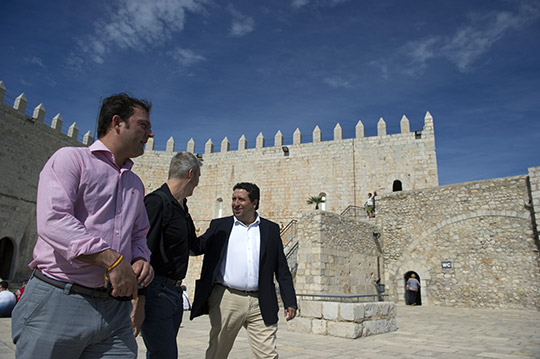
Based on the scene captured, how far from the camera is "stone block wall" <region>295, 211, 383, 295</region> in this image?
12.3 metres

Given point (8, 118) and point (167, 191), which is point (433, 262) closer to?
point (167, 191)

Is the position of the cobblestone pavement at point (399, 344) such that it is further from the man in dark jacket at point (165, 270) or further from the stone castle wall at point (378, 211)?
the stone castle wall at point (378, 211)

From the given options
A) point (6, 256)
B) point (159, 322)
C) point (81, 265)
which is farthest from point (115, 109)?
point (6, 256)

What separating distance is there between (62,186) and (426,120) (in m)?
21.2

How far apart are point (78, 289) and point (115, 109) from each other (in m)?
0.87

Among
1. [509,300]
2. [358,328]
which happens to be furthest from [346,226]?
[358,328]

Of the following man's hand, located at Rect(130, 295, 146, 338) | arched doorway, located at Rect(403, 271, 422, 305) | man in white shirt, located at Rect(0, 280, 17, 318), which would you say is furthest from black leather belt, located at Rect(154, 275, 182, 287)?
arched doorway, located at Rect(403, 271, 422, 305)

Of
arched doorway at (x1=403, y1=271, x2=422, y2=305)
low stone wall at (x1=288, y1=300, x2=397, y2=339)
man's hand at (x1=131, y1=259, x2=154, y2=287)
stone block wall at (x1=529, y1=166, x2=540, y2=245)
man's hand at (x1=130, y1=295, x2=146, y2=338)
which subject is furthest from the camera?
arched doorway at (x1=403, y1=271, x2=422, y2=305)

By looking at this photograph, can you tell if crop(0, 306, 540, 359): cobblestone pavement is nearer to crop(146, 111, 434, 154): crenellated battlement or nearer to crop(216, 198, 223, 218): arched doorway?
crop(146, 111, 434, 154): crenellated battlement

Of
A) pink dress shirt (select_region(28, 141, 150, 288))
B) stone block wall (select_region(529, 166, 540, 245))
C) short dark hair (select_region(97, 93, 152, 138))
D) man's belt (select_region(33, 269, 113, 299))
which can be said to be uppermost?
stone block wall (select_region(529, 166, 540, 245))

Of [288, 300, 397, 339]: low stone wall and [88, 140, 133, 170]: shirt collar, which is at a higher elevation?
[88, 140, 133, 170]: shirt collar

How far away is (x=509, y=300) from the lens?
13.0m

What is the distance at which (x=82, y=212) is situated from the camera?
1534 millimetres

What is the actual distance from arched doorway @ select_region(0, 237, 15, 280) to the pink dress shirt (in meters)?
20.1
